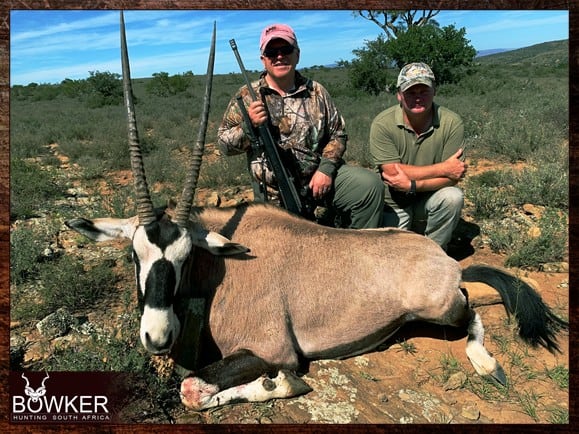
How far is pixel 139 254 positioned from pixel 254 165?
2480 mm

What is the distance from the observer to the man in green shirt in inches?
201

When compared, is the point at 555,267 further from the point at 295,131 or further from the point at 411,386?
the point at 295,131

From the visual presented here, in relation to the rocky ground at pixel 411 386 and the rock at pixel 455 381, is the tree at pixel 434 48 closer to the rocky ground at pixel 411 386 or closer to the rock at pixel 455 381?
the rocky ground at pixel 411 386

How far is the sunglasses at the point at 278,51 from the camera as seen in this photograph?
500 centimetres

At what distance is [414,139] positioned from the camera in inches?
211

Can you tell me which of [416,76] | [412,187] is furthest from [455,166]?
[416,76]

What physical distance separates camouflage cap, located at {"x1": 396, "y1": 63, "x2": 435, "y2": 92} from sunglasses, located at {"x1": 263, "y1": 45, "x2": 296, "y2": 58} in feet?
3.85

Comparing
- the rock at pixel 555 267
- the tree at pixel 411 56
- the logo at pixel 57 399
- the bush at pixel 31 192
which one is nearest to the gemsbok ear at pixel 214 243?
the logo at pixel 57 399

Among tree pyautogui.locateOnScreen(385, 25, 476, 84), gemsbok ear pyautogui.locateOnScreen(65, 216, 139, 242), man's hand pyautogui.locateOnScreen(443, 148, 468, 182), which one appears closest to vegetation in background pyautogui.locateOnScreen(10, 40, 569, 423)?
gemsbok ear pyautogui.locateOnScreen(65, 216, 139, 242)

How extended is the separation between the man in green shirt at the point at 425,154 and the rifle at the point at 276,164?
1104mm

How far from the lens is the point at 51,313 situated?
4609 mm

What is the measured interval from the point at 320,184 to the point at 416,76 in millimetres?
1439

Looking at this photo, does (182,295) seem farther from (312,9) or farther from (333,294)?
(312,9)

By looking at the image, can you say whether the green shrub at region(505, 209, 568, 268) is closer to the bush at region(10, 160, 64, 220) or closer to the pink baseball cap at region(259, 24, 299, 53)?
the pink baseball cap at region(259, 24, 299, 53)
